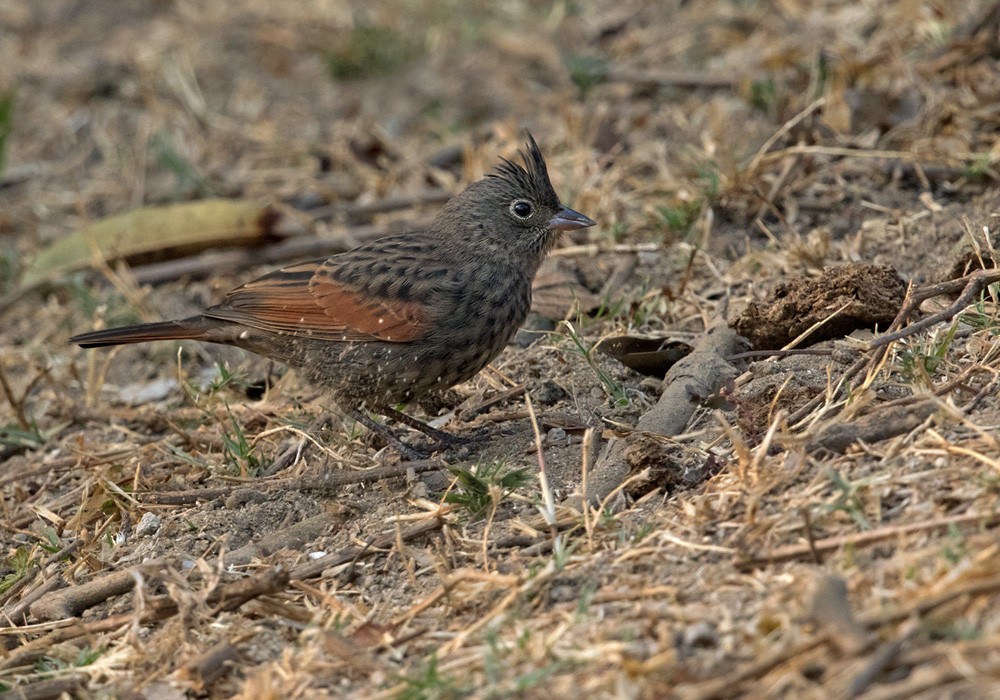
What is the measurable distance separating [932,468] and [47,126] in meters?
7.74

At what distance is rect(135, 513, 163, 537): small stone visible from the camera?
4773mm

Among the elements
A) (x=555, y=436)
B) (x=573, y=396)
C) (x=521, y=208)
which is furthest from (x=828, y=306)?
(x=521, y=208)

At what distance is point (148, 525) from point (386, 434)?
976 millimetres

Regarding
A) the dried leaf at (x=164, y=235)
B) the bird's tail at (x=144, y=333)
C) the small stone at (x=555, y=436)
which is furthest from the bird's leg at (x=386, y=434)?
the dried leaf at (x=164, y=235)

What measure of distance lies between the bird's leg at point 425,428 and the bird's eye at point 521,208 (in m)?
1.01

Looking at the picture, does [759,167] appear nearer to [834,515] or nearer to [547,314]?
[547,314]

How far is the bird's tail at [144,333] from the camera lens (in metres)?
5.55

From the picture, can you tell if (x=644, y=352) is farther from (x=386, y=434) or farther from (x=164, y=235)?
(x=164, y=235)

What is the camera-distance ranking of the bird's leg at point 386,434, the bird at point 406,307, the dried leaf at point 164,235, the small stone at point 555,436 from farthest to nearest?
the dried leaf at point 164,235
the bird at point 406,307
the bird's leg at point 386,434
the small stone at point 555,436

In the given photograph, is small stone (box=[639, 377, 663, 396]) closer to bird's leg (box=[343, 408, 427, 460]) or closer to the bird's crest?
bird's leg (box=[343, 408, 427, 460])

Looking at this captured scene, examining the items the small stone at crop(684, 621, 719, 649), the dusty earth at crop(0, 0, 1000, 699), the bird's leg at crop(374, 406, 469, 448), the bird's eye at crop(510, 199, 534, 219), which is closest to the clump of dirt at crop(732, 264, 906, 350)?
the dusty earth at crop(0, 0, 1000, 699)

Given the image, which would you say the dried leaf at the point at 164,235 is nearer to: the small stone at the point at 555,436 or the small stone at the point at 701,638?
the small stone at the point at 555,436

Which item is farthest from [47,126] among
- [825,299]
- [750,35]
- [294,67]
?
[825,299]

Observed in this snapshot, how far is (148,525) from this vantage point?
4.80 meters
